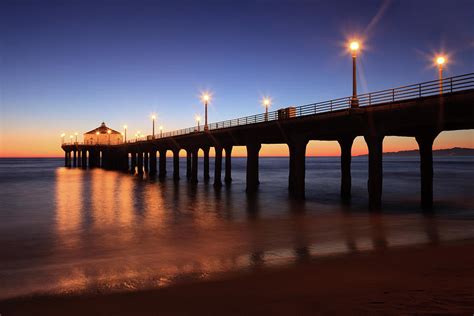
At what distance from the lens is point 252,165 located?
37625 millimetres

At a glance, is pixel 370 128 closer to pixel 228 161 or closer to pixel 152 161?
pixel 228 161

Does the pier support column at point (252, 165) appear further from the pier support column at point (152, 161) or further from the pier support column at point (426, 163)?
the pier support column at point (152, 161)

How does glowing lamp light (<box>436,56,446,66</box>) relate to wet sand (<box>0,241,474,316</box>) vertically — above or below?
above

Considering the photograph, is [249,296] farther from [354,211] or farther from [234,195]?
[234,195]

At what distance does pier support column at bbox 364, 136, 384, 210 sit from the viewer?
2194 centimetres

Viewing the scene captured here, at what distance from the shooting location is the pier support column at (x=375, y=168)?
→ 864 inches

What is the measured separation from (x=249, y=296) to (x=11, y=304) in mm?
5276

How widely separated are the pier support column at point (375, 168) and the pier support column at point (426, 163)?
202 inches

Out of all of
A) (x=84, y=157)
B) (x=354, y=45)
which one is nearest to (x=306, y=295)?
(x=354, y=45)

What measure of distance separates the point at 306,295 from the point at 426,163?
68.1ft

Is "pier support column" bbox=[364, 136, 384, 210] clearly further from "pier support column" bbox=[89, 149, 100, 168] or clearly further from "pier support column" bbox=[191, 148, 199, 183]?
"pier support column" bbox=[89, 149, 100, 168]

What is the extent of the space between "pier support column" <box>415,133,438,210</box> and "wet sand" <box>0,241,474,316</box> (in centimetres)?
1593

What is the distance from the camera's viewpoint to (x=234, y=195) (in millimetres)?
35125

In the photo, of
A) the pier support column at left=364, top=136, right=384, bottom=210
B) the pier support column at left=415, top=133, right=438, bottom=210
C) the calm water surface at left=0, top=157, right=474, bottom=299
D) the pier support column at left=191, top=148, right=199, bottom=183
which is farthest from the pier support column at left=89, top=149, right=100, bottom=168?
the pier support column at left=364, top=136, right=384, bottom=210
